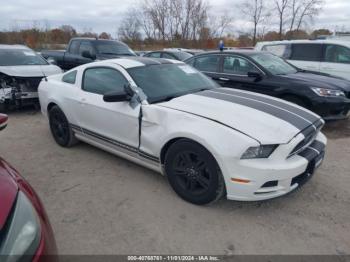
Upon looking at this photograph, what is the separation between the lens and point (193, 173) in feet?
10.1

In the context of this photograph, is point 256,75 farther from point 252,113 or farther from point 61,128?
point 61,128

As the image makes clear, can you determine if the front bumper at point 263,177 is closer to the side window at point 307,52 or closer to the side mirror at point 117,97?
the side mirror at point 117,97

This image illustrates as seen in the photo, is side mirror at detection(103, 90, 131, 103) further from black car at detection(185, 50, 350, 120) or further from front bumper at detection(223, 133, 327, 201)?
black car at detection(185, 50, 350, 120)

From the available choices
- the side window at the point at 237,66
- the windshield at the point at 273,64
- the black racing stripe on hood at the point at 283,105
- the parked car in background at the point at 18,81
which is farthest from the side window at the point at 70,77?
the windshield at the point at 273,64

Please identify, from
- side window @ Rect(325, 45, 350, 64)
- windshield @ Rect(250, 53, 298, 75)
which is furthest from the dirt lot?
side window @ Rect(325, 45, 350, 64)

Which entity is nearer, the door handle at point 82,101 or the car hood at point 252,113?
the car hood at point 252,113

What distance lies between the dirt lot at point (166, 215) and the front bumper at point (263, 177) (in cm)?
32

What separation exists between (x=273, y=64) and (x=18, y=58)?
6336 mm

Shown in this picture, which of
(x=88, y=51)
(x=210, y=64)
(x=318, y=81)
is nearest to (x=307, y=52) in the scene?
(x=318, y=81)

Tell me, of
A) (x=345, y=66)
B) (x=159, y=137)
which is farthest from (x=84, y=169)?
(x=345, y=66)

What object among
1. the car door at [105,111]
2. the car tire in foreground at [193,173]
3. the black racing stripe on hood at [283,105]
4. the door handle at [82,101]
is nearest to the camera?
the car tire in foreground at [193,173]

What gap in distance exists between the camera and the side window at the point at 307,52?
8.25 meters

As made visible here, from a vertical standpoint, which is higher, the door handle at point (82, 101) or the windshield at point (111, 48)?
the windshield at point (111, 48)

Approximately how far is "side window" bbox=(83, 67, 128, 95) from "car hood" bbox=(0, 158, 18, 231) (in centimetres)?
213
